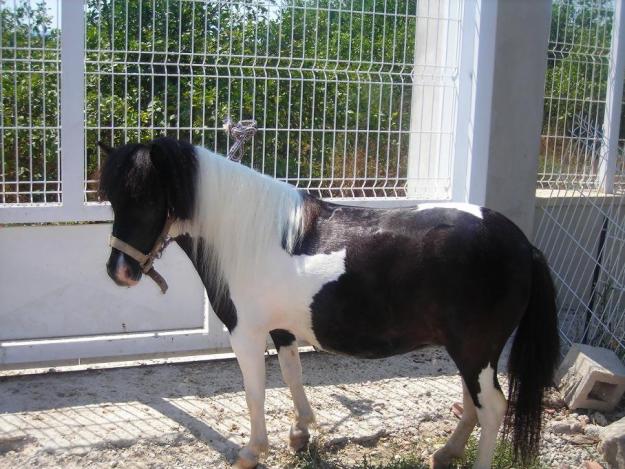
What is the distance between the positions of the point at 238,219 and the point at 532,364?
1.63 meters

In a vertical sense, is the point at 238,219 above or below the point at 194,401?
above

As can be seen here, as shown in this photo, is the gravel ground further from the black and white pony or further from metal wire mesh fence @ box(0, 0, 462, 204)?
metal wire mesh fence @ box(0, 0, 462, 204)

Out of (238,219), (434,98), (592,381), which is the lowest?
(592,381)

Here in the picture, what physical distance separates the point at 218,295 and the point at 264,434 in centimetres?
80

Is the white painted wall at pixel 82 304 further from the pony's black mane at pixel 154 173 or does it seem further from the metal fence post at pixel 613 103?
the metal fence post at pixel 613 103

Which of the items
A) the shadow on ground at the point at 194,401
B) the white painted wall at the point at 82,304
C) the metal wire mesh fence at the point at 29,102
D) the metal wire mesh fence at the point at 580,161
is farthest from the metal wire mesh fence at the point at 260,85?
the shadow on ground at the point at 194,401

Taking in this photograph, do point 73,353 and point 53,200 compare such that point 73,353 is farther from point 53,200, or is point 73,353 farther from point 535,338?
point 535,338

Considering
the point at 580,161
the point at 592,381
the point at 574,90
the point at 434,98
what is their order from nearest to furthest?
the point at 592,381 → the point at 434,98 → the point at 574,90 → the point at 580,161

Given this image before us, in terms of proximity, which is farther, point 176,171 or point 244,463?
point 244,463

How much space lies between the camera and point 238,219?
358cm

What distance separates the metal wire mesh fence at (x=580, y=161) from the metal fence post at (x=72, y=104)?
388 cm

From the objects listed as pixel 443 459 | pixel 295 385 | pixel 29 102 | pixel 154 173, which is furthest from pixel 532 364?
pixel 29 102

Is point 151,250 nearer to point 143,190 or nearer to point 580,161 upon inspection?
point 143,190

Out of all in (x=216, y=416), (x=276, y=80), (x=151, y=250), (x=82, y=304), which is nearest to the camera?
(x=151, y=250)
